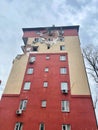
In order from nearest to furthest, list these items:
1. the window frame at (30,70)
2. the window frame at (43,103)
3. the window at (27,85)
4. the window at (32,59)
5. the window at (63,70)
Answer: the window frame at (43,103)
the window at (27,85)
the window at (63,70)
the window frame at (30,70)
the window at (32,59)

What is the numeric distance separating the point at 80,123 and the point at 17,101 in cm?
882

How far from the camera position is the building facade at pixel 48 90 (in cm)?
1848

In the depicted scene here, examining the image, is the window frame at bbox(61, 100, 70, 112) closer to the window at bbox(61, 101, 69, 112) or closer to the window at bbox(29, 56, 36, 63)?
the window at bbox(61, 101, 69, 112)

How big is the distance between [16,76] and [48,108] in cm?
769

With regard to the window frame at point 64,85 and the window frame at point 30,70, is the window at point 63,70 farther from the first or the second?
the window frame at point 30,70

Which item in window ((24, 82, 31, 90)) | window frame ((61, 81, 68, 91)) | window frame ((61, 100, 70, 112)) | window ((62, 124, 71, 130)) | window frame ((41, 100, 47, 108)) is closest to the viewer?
window ((62, 124, 71, 130))

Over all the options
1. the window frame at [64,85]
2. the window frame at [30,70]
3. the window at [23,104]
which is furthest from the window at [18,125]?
the window frame at [30,70]

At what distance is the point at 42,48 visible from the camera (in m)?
28.1

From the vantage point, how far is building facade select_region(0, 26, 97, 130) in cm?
1848

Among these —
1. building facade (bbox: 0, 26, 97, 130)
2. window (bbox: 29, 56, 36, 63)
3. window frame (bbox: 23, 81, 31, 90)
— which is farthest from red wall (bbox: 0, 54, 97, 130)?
window (bbox: 29, 56, 36, 63)

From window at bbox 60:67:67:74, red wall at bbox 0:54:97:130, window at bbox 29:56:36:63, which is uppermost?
window at bbox 29:56:36:63

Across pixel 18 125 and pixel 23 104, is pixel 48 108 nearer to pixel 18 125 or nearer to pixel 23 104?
pixel 23 104

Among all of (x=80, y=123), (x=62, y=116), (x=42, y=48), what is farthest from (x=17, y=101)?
(x=42, y=48)

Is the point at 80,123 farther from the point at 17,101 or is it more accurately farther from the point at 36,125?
the point at 17,101
